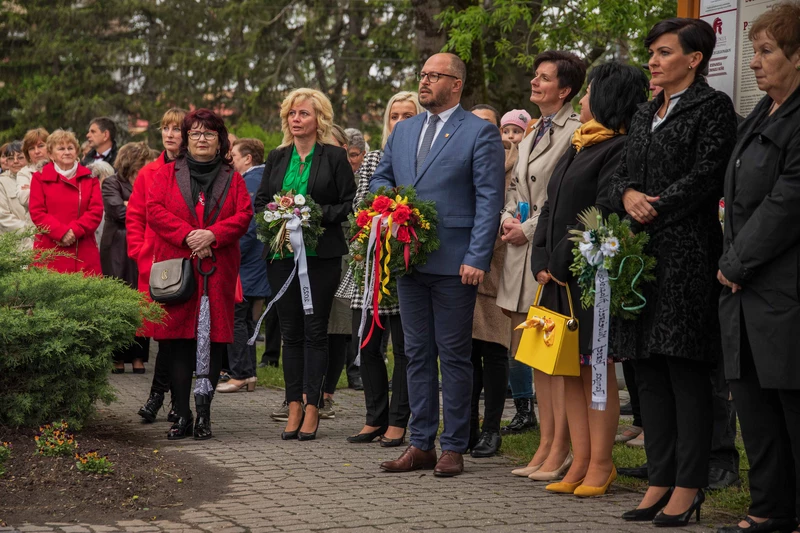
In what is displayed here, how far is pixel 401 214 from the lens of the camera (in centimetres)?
652

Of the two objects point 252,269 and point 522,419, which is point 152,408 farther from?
point 252,269

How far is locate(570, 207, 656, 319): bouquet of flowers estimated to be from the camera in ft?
17.5

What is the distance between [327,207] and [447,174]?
1519 millimetres

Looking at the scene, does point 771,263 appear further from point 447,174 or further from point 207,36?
point 207,36

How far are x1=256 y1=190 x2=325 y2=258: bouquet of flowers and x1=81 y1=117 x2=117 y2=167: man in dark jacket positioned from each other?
217 inches

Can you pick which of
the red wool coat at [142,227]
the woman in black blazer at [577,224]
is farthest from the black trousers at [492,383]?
the red wool coat at [142,227]

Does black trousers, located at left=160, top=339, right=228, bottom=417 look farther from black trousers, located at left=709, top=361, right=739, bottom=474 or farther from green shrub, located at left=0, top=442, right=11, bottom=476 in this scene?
black trousers, located at left=709, top=361, right=739, bottom=474

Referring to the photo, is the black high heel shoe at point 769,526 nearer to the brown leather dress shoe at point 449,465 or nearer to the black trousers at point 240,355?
the brown leather dress shoe at point 449,465

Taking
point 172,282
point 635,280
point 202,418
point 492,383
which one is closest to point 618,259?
point 635,280

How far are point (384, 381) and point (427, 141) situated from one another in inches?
78.2

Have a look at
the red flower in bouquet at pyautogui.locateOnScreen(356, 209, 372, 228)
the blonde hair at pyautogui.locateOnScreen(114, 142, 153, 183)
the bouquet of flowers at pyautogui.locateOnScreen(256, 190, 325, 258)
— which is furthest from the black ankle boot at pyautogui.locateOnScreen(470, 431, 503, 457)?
the blonde hair at pyautogui.locateOnScreen(114, 142, 153, 183)

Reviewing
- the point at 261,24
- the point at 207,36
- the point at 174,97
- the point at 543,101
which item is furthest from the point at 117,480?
the point at 207,36

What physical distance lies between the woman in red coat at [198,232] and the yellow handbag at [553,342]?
8.87ft

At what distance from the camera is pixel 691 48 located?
213 inches
